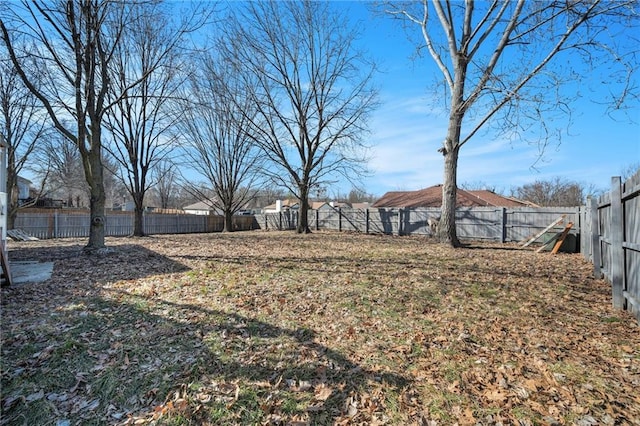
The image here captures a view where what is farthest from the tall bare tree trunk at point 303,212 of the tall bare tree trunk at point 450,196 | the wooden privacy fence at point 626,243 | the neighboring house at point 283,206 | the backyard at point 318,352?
the neighboring house at point 283,206

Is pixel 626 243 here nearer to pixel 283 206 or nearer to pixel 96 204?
pixel 96 204

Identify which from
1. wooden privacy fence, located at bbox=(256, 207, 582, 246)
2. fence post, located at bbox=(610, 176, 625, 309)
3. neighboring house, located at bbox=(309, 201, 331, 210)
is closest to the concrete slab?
fence post, located at bbox=(610, 176, 625, 309)

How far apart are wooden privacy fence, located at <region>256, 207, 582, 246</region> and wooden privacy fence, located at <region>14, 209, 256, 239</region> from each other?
274 inches

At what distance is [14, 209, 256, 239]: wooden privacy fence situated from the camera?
16.3 metres

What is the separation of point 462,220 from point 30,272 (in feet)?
52.1

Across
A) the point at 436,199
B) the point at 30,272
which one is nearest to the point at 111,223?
the point at 30,272

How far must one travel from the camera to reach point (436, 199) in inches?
867

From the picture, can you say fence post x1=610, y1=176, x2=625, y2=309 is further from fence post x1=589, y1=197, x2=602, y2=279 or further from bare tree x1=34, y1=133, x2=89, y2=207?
bare tree x1=34, y1=133, x2=89, y2=207

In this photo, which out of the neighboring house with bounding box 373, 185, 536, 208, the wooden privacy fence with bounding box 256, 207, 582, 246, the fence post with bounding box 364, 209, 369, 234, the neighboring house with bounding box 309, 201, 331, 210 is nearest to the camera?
the wooden privacy fence with bounding box 256, 207, 582, 246

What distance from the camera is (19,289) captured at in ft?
16.8

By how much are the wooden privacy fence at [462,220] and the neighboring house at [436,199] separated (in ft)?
12.5

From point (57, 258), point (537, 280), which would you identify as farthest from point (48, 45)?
point (537, 280)

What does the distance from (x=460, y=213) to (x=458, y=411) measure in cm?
1487

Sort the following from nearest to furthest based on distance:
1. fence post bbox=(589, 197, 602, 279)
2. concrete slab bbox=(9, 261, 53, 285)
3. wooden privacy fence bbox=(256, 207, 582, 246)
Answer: concrete slab bbox=(9, 261, 53, 285) → fence post bbox=(589, 197, 602, 279) → wooden privacy fence bbox=(256, 207, 582, 246)
